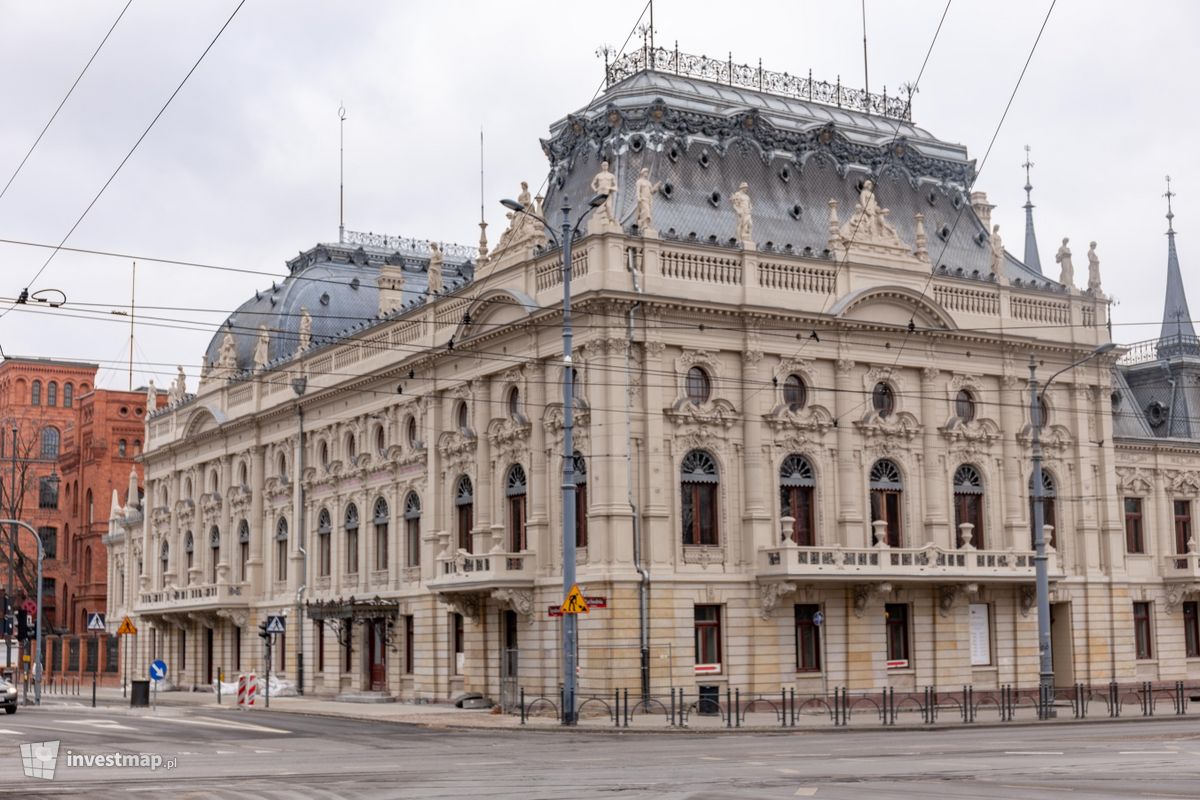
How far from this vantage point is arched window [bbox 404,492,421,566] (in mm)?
55719

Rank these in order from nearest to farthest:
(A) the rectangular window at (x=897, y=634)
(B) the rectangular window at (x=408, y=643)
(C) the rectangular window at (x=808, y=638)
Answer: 1. (C) the rectangular window at (x=808, y=638)
2. (A) the rectangular window at (x=897, y=634)
3. (B) the rectangular window at (x=408, y=643)

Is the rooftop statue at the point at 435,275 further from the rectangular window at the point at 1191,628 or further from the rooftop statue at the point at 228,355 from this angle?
the rectangular window at the point at 1191,628

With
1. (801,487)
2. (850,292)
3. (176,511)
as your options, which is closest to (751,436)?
(801,487)

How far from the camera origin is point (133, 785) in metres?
23.0

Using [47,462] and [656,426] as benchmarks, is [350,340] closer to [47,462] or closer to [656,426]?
[656,426]

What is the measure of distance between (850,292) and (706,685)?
12.7 metres

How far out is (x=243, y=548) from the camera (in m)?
69.4

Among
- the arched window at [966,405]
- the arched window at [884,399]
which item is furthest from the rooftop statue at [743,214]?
the arched window at [966,405]

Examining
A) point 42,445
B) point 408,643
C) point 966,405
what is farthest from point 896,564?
point 42,445

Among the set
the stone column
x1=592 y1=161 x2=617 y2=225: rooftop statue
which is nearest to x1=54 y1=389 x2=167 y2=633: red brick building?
x1=592 y1=161 x2=617 y2=225: rooftop statue

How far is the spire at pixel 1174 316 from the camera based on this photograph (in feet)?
213

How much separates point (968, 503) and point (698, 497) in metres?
10.2

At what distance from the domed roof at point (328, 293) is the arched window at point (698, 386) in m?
20.9

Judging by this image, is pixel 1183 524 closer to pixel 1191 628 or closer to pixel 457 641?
pixel 1191 628
